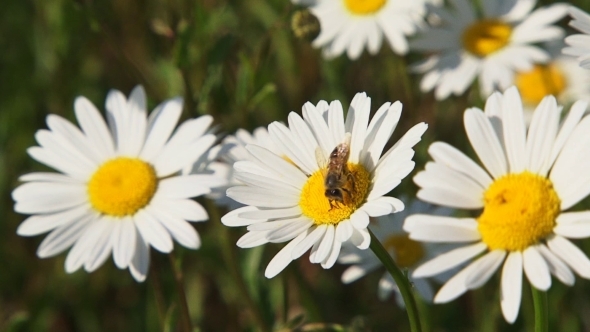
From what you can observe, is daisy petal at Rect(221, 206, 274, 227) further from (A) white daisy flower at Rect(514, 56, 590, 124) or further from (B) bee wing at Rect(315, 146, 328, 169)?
(A) white daisy flower at Rect(514, 56, 590, 124)

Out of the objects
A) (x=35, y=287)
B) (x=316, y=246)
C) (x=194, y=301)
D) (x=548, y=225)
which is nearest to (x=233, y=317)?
(x=194, y=301)

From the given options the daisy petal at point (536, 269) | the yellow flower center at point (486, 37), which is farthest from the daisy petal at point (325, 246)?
the yellow flower center at point (486, 37)

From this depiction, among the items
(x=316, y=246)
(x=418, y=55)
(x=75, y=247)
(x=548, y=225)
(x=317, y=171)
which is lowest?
(x=548, y=225)

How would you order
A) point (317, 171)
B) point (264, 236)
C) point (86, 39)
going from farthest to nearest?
point (86, 39) → point (317, 171) → point (264, 236)

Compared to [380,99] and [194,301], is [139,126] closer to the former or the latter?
[194,301]

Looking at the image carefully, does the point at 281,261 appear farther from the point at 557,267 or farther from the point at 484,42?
the point at 484,42

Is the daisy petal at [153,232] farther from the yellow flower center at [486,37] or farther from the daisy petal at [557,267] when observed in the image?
the yellow flower center at [486,37]
